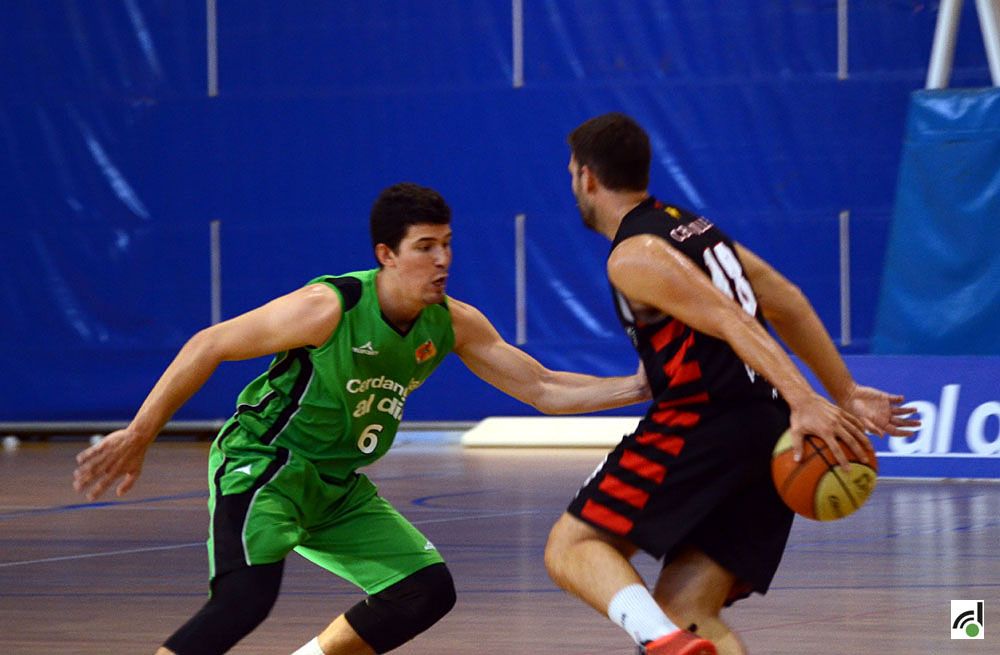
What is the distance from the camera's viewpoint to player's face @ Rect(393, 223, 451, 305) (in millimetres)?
5570

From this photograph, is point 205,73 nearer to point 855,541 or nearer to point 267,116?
point 267,116

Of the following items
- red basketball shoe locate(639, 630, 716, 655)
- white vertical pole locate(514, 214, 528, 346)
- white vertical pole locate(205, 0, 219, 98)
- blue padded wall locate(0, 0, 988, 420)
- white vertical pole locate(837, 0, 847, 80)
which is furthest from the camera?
white vertical pole locate(205, 0, 219, 98)

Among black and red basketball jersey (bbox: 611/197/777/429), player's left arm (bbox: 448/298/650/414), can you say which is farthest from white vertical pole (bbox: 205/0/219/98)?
black and red basketball jersey (bbox: 611/197/777/429)

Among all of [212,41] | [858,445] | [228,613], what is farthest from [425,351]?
[212,41]

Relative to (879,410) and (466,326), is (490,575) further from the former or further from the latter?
(879,410)

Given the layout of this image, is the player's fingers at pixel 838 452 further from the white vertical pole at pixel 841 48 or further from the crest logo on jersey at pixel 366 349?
the white vertical pole at pixel 841 48

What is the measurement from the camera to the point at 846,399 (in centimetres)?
518

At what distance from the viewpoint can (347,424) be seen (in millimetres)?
5582

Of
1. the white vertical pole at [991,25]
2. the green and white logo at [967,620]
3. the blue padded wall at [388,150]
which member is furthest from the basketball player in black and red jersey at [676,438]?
the blue padded wall at [388,150]

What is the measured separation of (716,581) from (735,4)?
12626 mm

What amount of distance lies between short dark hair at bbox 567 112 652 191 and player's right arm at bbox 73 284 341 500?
99 cm

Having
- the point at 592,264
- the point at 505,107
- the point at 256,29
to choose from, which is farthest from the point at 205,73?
the point at 592,264

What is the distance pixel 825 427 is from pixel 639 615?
26.3 inches

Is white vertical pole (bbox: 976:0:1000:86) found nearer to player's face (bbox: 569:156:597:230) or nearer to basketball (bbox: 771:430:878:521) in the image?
player's face (bbox: 569:156:597:230)
